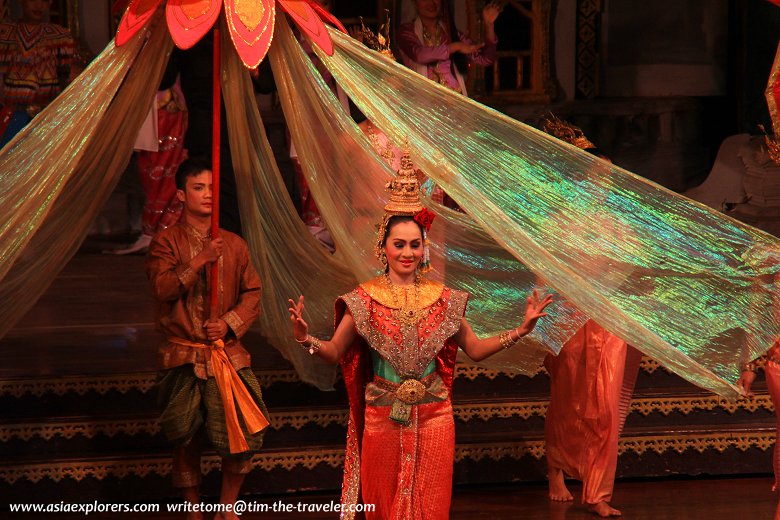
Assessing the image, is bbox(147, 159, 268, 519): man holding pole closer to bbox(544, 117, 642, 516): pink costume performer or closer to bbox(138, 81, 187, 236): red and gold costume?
bbox(544, 117, 642, 516): pink costume performer

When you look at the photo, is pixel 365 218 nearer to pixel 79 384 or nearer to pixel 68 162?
pixel 68 162

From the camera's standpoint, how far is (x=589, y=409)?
20.7 ft

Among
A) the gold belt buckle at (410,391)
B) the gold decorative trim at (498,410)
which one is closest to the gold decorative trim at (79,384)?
the gold decorative trim at (498,410)

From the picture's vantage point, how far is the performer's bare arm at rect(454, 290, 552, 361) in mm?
5023

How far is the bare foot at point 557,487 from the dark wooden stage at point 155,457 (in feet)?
0.19

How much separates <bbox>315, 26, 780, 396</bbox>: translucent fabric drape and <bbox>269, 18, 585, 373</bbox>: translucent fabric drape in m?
0.18

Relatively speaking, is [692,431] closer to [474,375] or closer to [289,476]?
[474,375]

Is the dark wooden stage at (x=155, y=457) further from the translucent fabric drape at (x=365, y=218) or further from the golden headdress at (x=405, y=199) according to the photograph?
the golden headdress at (x=405, y=199)

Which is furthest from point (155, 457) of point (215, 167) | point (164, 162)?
point (164, 162)

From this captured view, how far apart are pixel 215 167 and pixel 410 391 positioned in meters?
1.16

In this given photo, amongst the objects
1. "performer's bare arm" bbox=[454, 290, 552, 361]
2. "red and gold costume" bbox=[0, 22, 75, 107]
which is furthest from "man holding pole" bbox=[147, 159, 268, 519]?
"red and gold costume" bbox=[0, 22, 75, 107]

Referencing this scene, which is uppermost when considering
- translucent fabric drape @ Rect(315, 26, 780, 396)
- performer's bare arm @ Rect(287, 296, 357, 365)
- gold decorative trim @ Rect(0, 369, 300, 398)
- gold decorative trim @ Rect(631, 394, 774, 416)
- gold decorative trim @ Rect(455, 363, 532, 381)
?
translucent fabric drape @ Rect(315, 26, 780, 396)

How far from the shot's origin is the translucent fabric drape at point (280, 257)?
587 centimetres

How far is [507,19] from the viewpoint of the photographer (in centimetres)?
1138
